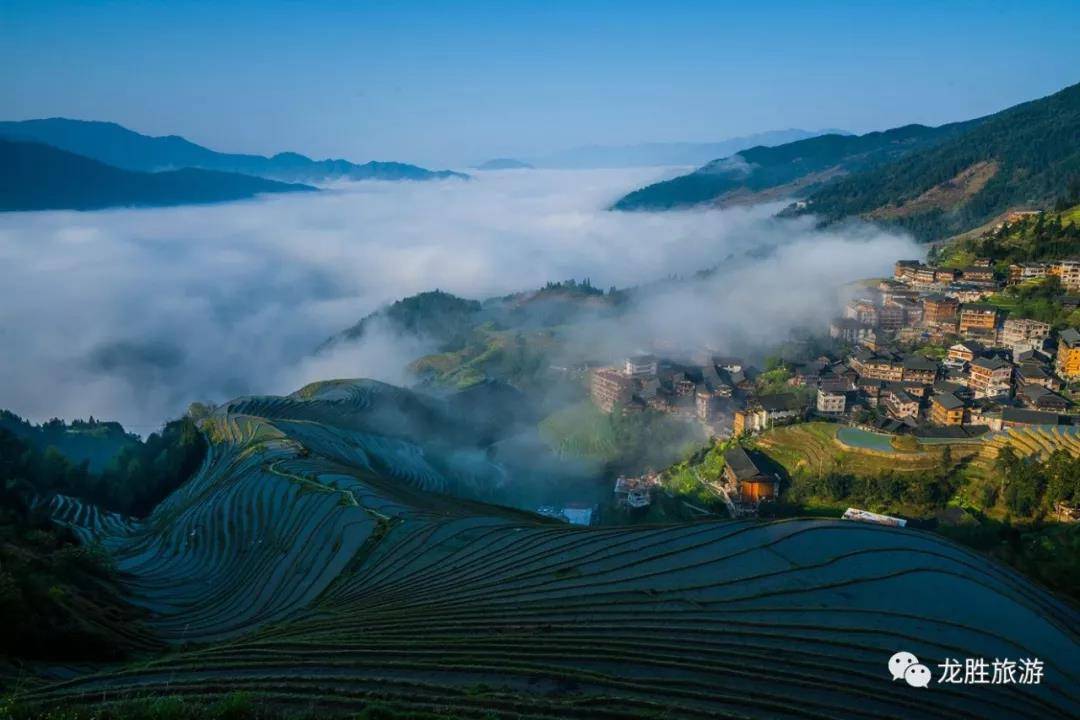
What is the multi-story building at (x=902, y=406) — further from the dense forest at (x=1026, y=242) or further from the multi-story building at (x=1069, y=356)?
the dense forest at (x=1026, y=242)

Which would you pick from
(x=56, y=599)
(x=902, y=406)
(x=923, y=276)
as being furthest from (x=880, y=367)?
(x=56, y=599)

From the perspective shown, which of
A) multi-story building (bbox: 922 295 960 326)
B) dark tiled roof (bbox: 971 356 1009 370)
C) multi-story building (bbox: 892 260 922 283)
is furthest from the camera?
multi-story building (bbox: 892 260 922 283)

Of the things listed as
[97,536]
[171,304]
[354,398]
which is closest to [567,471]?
[354,398]

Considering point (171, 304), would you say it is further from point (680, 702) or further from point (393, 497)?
point (680, 702)

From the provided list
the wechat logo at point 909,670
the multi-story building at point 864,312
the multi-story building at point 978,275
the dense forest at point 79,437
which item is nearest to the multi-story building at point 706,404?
the multi-story building at point 864,312

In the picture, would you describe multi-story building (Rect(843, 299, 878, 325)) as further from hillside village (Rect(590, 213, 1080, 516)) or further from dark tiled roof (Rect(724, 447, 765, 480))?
dark tiled roof (Rect(724, 447, 765, 480))

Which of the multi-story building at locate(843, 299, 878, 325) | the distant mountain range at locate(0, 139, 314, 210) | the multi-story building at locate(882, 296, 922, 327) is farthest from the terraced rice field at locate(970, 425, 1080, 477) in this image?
the distant mountain range at locate(0, 139, 314, 210)
